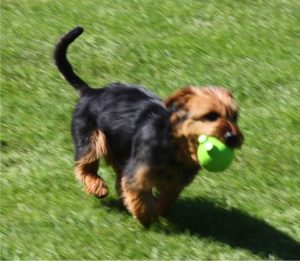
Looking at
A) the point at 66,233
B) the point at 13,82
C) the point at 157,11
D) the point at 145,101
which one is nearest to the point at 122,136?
the point at 145,101

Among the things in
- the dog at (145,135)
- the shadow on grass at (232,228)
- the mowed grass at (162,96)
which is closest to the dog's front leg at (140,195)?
the dog at (145,135)

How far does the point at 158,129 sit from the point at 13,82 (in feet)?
9.85

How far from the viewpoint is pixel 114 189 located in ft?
23.5

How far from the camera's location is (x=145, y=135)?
6324 mm

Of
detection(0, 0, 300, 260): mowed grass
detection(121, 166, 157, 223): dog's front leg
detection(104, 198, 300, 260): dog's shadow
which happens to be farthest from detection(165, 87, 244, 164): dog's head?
detection(0, 0, 300, 260): mowed grass

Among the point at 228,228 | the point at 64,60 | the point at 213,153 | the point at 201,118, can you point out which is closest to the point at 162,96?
the point at 64,60

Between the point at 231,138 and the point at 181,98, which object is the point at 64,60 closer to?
the point at 181,98

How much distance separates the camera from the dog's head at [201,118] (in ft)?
19.3

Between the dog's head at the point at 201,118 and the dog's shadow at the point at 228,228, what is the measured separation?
0.70 m

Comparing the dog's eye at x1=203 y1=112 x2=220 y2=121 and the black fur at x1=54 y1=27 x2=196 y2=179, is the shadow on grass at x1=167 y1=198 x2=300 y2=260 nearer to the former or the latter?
the black fur at x1=54 y1=27 x2=196 y2=179

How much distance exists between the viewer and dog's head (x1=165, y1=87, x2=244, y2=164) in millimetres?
5875

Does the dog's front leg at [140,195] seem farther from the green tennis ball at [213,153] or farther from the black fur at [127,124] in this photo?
the green tennis ball at [213,153]

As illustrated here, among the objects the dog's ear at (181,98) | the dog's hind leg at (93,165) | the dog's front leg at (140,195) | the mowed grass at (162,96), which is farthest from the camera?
the dog's hind leg at (93,165)

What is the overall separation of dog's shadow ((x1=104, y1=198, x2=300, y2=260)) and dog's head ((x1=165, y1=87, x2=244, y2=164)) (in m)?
0.70
